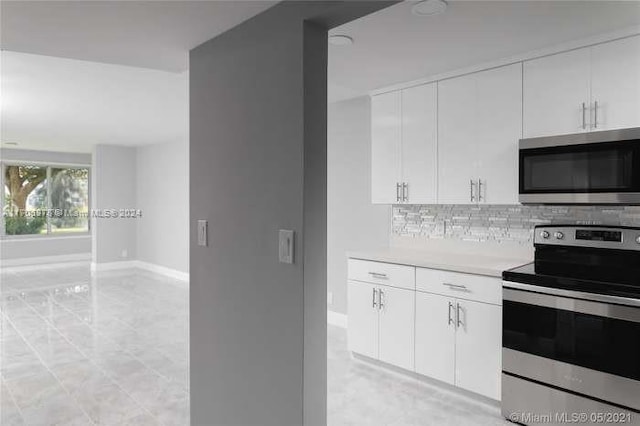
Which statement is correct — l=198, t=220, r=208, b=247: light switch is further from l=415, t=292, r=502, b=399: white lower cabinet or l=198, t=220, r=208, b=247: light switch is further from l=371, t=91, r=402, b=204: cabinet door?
l=371, t=91, r=402, b=204: cabinet door

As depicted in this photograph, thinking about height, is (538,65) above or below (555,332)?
above

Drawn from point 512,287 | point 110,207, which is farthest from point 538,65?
point 110,207

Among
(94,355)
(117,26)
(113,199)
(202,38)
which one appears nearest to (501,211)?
(202,38)

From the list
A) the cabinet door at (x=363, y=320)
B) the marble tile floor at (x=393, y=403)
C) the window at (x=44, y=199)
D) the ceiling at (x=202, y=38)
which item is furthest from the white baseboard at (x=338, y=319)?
the window at (x=44, y=199)

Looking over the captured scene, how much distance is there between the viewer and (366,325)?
3.60 m

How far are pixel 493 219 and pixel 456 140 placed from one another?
2.23ft

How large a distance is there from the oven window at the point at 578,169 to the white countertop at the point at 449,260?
1.84 feet

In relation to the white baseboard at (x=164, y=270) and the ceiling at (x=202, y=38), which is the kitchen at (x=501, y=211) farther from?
the white baseboard at (x=164, y=270)

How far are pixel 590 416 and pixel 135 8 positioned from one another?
304 centimetres

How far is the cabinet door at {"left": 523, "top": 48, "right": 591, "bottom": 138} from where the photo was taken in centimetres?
270

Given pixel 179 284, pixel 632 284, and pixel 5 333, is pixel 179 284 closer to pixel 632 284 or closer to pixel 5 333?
pixel 5 333

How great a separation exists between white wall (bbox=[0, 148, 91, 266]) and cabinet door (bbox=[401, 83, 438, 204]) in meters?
8.35

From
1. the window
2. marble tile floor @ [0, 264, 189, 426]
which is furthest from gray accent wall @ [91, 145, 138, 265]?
marble tile floor @ [0, 264, 189, 426]

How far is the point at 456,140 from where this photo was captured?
3.35 meters
